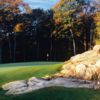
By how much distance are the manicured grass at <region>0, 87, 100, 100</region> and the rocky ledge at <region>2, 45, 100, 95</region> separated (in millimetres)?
1158

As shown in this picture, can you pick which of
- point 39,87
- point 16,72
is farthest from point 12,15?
point 39,87

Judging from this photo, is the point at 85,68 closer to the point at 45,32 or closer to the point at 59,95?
the point at 59,95

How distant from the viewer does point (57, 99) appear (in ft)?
51.2

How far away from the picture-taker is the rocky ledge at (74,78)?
1869 cm

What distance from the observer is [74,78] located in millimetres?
21578

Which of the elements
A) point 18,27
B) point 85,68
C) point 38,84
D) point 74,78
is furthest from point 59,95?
point 18,27

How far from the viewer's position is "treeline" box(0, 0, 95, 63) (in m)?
54.6

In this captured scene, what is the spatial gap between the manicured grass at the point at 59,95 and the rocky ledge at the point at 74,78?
1.16 metres

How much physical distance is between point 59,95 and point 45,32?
40.0 meters

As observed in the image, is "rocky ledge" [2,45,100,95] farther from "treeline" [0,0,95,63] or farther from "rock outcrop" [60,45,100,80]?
"treeline" [0,0,95,63]

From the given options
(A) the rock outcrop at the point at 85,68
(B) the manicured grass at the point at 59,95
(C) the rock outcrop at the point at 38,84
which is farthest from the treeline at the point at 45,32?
(B) the manicured grass at the point at 59,95

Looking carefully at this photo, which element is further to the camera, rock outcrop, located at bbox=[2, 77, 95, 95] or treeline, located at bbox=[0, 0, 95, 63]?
treeline, located at bbox=[0, 0, 95, 63]

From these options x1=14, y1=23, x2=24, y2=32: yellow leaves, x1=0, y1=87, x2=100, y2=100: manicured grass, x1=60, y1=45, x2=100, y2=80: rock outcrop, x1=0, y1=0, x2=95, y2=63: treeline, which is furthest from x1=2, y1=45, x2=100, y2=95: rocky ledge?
x1=0, y1=0, x2=95, y2=63: treeline

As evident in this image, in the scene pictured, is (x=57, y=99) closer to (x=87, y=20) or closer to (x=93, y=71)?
(x=93, y=71)
